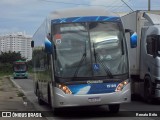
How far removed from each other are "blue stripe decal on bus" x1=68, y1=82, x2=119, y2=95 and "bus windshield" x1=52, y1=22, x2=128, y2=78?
325mm

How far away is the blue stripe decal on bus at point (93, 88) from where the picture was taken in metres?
13.8

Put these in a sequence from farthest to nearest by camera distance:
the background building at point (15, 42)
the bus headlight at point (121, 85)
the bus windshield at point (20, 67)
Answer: the background building at point (15, 42), the bus windshield at point (20, 67), the bus headlight at point (121, 85)

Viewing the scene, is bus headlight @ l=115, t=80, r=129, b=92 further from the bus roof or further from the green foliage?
the green foliage

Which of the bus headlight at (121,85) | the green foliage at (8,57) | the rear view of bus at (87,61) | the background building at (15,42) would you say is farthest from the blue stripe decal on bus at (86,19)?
the background building at (15,42)

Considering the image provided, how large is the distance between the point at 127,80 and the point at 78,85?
159 centimetres

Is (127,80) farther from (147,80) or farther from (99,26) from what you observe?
(147,80)

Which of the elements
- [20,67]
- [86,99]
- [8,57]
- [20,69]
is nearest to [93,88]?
[86,99]

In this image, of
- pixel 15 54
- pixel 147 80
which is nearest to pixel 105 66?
pixel 147 80

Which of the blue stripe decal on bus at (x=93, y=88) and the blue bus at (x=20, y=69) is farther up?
the blue stripe decal on bus at (x=93, y=88)

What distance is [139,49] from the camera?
67.3 feet

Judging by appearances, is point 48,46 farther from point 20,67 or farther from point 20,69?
point 20,69

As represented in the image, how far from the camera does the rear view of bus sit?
13.8 meters

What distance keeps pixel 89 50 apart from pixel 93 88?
1226 mm

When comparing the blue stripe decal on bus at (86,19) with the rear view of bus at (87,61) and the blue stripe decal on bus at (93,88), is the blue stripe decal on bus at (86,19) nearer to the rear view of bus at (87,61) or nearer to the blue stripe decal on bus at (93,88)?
the rear view of bus at (87,61)
